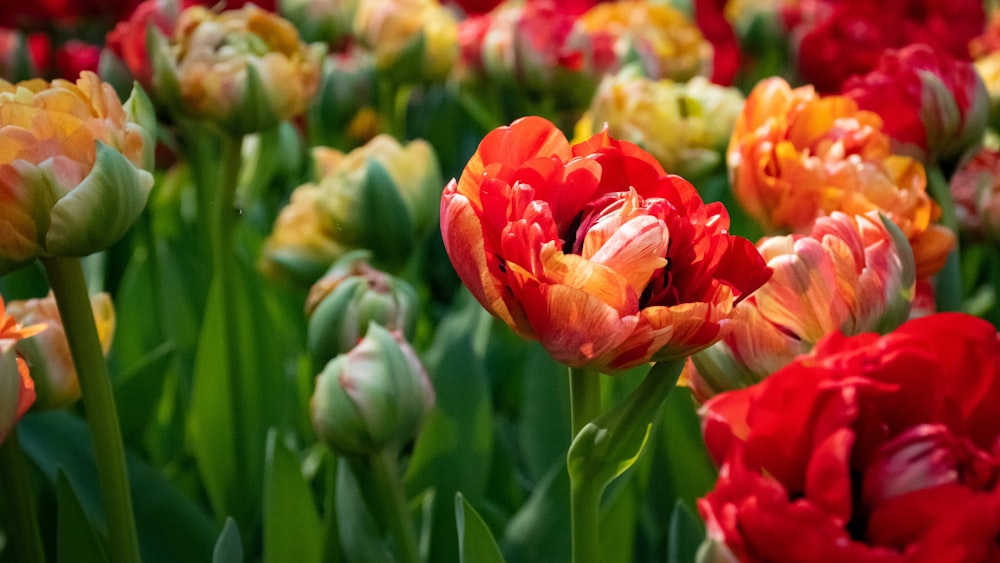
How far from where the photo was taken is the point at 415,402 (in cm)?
49

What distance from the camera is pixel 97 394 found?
1.43 ft

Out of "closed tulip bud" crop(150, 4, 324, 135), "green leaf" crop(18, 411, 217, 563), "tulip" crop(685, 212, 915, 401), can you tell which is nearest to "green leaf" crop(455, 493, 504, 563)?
"tulip" crop(685, 212, 915, 401)

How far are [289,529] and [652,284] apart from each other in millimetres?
274

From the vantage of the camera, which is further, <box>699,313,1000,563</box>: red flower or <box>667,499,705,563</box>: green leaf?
<box>667,499,705,563</box>: green leaf

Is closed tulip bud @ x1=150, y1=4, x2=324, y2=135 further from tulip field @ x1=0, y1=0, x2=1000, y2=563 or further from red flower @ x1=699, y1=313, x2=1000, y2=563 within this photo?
red flower @ x1=699, y1=313, x2=1000, y2=563

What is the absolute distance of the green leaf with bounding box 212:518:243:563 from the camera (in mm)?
487

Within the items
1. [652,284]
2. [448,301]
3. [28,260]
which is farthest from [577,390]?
[448,301]

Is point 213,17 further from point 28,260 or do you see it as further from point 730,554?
point 730,554

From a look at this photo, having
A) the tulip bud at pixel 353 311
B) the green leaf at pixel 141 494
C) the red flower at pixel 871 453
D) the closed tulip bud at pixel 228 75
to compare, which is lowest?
the green leaf at pixel 141 494

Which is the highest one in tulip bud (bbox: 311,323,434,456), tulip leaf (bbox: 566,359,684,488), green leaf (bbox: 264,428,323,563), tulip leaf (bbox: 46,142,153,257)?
tulip leaf (bbox: 46,142,153,257)

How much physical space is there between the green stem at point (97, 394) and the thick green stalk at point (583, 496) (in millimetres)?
196

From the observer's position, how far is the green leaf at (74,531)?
49 cm

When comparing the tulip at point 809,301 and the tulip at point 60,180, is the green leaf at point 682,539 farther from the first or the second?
the tulip at point 60,180

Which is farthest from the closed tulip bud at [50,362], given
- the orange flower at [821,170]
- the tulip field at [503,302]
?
the orange flower at [821,170]
